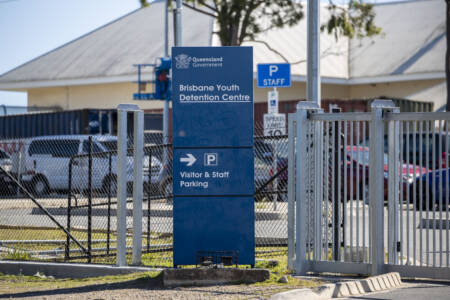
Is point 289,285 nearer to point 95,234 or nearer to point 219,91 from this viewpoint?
point 219,91

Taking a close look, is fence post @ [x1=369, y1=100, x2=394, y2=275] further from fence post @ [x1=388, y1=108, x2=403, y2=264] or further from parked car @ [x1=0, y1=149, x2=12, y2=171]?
parked car @ [x1=0, y1=149, x2=12, y2=171]

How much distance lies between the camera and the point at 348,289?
25.4 feet

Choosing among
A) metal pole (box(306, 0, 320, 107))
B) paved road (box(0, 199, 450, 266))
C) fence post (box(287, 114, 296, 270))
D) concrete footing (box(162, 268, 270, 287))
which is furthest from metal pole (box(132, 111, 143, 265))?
metal pole (box(306, 0, 320, 107))

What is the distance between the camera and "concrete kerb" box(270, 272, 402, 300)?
24.0 feet

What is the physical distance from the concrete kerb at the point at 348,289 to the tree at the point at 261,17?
1884 centimetres

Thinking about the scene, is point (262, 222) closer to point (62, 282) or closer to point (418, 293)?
point (62, 282)

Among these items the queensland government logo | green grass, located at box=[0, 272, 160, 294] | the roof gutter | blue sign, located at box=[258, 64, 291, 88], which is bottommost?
green grass, located at box=[0, 272, 160, 294]

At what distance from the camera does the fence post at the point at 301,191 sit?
865 centimetres

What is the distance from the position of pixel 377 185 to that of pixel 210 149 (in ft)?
6.14

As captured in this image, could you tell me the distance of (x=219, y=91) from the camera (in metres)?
8.51

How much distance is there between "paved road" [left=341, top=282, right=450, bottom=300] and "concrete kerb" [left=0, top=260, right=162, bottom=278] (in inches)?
104

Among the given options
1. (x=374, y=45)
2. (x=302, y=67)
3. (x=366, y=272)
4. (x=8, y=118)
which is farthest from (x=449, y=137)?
(x=374, y=45)

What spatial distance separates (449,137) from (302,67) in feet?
99.6

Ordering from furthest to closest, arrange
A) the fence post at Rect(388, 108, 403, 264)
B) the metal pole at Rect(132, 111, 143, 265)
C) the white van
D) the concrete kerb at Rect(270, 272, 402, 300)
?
1. the white van
2. the metal pole at Rect(132, 111, 143, 265)
3. the fence post at Rect(388, 108, 403, 264)
4. the concrete kerb at Rect(270, 272, 402, 300)
